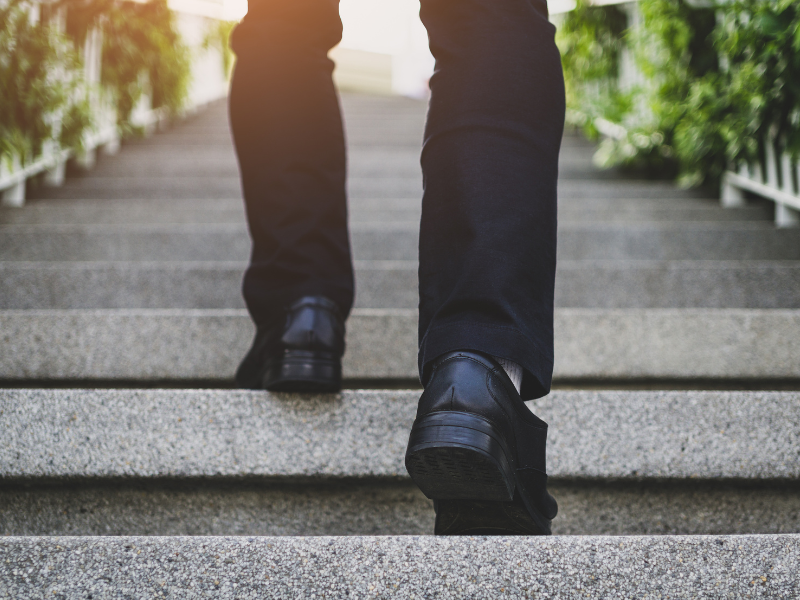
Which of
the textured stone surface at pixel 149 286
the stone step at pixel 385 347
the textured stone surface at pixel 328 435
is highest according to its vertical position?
the textured stone surface at pixel 149 286

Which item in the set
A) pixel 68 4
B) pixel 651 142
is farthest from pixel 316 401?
pixel 68 4

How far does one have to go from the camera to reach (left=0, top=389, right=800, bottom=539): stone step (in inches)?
31.0

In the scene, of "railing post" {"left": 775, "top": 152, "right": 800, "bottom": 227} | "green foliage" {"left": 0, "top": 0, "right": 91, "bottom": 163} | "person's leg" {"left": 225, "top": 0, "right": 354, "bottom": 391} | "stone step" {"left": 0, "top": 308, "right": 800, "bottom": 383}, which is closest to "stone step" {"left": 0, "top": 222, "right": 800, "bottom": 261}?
"railing post" {"left": 775, "top": 152, "right": 800, "bottom": 227}

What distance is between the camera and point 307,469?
2.59 ft

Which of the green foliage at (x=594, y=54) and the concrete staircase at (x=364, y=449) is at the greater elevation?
the green foliage at (x=594, y=54)

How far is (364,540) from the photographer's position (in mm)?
638

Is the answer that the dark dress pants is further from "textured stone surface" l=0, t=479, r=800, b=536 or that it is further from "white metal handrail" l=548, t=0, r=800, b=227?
"white metal handrail" l=548, t=0, r=800, b=227

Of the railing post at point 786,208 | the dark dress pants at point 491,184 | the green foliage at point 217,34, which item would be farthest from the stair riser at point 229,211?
the green foliage at point 217,34

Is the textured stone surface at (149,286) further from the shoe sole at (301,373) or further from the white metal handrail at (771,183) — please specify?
the white metal handrail at (771,183)

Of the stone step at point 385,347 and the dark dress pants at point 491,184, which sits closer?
the dark dress pants at point 491,184

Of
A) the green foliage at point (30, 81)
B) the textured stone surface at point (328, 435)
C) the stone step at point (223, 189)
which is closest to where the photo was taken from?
the textured stone surface at point (328, 435)

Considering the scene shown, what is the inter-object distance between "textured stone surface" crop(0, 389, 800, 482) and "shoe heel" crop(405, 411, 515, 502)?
251 millimetres

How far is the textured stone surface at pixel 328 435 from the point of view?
787 millimetres

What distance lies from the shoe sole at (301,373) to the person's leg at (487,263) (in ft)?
0.77
